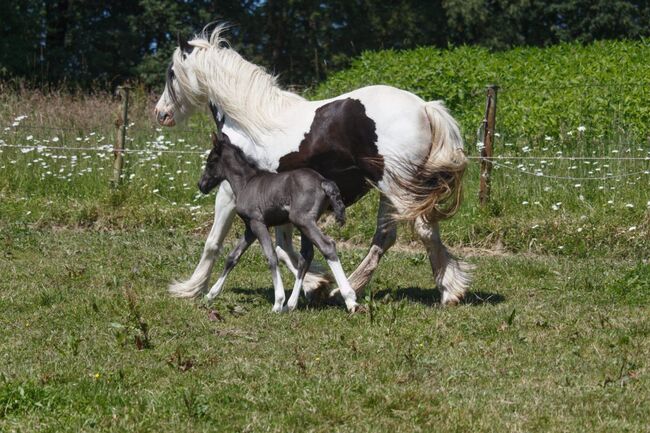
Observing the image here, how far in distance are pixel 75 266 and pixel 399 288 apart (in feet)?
10.0

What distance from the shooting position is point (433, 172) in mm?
8102

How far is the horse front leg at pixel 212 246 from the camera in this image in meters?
8.68

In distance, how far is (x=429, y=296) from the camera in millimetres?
8992

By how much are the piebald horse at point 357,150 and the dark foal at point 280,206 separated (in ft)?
0.65

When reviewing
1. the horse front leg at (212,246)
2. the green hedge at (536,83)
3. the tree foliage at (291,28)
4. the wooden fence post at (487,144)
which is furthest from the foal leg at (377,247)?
the tree foliage at (291,28)

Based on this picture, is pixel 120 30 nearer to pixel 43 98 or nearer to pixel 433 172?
pixel 43 98

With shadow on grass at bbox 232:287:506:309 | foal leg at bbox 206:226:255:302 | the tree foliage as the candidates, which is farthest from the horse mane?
the tree foliage

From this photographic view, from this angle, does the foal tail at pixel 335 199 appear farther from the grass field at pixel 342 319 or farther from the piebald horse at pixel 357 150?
the grass field at pixel 342 319

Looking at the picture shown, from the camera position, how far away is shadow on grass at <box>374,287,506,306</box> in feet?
28.1

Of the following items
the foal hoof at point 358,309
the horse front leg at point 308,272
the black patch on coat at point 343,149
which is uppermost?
the black patch on coat at point 343,149

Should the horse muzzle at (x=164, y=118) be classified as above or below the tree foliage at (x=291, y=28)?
above

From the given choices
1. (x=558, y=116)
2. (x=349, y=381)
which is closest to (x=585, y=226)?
(x=558, y=116)

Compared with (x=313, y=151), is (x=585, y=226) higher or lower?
lower

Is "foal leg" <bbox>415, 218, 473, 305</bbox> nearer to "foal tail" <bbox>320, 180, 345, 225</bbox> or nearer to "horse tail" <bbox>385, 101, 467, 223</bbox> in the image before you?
"horse tail" <bbox>385, 101, 467, 223</bbox>
